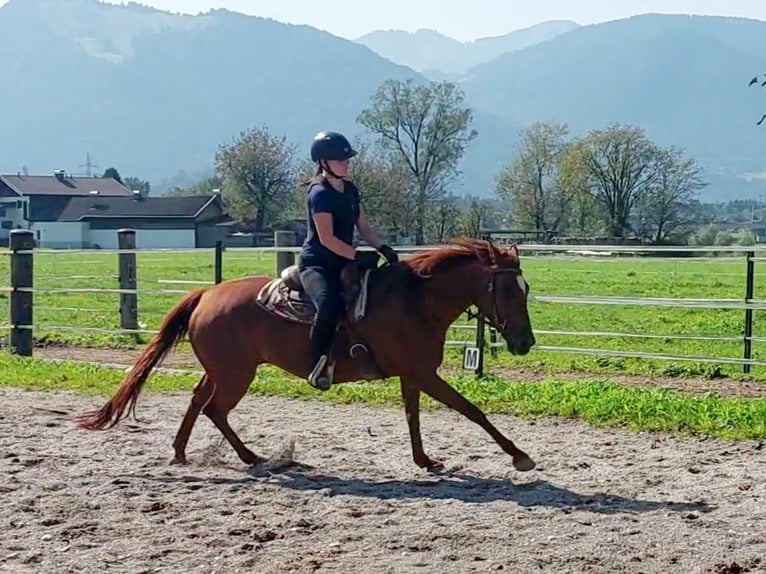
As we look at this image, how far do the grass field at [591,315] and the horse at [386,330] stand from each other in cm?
494

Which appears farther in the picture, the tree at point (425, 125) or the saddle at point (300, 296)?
the tree at point (425, 125)

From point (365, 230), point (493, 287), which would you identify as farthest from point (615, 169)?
point (493, 287)

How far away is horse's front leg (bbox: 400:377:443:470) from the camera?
6.93m

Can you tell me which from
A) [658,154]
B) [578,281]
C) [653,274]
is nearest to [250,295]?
[578,281]

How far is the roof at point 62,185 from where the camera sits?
90.5 m

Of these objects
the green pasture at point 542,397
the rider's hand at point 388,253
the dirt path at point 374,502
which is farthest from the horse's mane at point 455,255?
the green pasture at point 542,397

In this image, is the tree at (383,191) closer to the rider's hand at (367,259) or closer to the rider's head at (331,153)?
the rider's hand at (367,259)

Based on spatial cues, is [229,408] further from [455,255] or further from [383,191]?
[383,191]

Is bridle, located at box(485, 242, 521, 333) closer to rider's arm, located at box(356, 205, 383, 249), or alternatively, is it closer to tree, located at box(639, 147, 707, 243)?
rider's arm, located at box(356, 205, 383, 249)

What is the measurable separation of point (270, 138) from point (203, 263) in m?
29.9

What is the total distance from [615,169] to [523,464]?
2238 inches

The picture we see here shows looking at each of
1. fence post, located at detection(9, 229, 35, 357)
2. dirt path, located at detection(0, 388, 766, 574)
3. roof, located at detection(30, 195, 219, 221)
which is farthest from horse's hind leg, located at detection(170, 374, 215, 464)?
roof, located at detection(30, 195, 219, 221)

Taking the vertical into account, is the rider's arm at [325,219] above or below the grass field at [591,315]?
above

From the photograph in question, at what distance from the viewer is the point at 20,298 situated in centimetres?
1355
